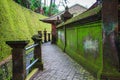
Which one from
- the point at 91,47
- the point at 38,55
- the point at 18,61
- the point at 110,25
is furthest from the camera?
the point at 38,55

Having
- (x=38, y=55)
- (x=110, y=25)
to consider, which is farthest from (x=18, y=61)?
(x=38, y=55)

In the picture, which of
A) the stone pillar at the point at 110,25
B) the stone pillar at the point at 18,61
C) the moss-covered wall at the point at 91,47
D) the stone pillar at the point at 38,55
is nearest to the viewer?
the stone pillar at the point at 18,61

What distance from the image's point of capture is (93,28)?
6480mm

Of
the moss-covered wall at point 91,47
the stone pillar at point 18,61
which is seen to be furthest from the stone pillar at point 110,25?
the stone pillar at point 18,61

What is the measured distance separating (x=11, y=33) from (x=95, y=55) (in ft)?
25.4

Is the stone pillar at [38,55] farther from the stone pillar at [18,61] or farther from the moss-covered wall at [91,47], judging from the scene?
the stone pillar at [18,61]

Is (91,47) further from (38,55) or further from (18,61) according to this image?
(18,61)

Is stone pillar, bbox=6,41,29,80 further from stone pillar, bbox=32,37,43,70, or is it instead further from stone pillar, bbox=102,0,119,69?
stone pillar, bbox=32,37,43,70

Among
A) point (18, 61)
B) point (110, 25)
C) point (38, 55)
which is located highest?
point (110, 25)

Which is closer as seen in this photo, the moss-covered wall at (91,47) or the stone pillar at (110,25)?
the stone pillar at (110,25)

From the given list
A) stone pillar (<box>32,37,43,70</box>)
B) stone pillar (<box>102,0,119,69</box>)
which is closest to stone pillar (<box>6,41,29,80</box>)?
stone pillar (<box>102,0,119,69</box>)

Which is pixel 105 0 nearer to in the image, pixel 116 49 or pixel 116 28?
pixel 116 28

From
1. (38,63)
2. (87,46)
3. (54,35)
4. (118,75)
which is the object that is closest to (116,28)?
(118,75)

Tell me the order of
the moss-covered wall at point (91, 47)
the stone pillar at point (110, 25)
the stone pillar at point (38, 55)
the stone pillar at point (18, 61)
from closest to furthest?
the stone pillar at point (18, 61)
the stone pillar at point (110, 25)
the moss-covered wall at point (91, 47)
the stone pillar at point (38, 55)
